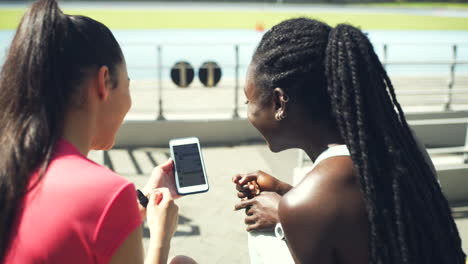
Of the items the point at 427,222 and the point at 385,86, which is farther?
the point at 385,86

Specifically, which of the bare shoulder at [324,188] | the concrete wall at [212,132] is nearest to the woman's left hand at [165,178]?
the bare shoulder at [324,188]

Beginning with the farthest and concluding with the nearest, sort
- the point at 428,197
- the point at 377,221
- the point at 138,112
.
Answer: the point at 138,112 → the point at 428,197 → the point at 377,221

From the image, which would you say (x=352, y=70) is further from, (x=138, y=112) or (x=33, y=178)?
(x=138, y=112)

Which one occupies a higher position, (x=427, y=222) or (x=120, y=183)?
(x=120, y=183)

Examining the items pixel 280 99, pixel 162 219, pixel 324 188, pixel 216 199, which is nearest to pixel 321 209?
pixel 324 188

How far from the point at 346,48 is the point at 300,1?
6283 cm

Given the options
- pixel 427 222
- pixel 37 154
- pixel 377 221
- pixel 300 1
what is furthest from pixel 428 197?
pixel 300 1

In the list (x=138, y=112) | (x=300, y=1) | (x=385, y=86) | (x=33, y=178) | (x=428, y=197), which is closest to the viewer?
(x=33, y=178)

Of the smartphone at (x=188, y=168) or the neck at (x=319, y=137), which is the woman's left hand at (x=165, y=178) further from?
the neck at (x=319, y=137)

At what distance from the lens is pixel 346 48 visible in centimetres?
164

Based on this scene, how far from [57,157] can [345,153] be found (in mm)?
923

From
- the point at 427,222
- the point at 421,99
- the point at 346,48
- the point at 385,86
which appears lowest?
the point at 421,99

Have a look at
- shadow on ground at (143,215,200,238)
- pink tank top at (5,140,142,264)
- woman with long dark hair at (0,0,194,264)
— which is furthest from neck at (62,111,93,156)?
shadow on ground at (143,215,200,238)

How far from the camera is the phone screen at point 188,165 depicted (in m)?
2.46
